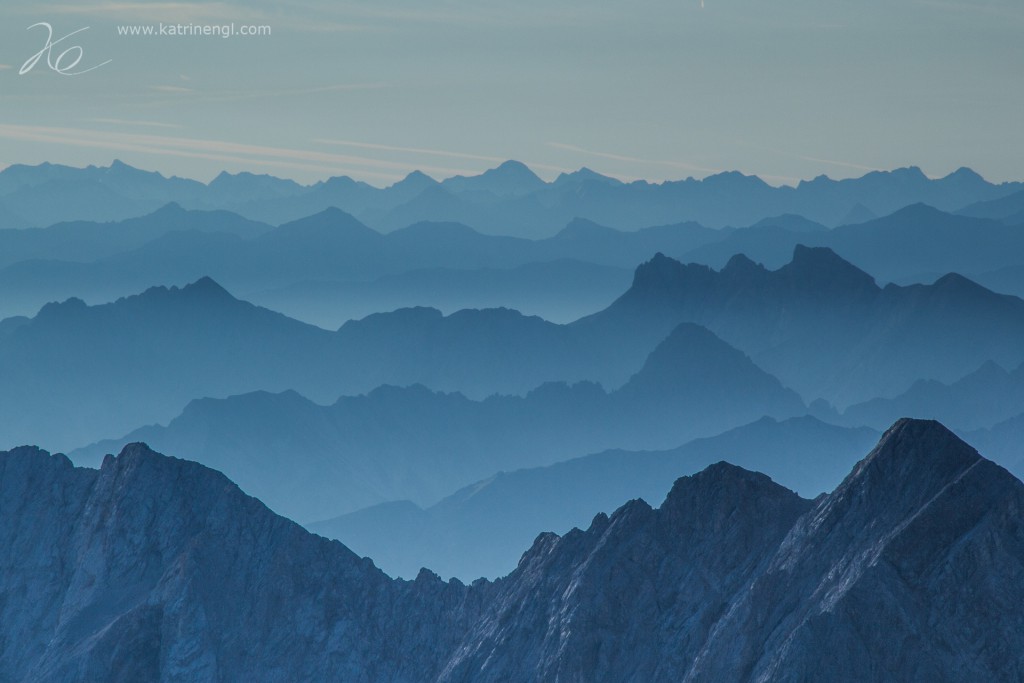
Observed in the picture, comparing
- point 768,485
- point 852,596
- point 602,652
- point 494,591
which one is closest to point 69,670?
point 494,591

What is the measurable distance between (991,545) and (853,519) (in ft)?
17.4

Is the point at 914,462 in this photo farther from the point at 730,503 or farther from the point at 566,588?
the point at 566,588

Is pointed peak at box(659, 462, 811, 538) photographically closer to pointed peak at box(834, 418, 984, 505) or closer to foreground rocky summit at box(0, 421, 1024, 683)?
foreground rocky summit at box(0, 421, 1024, 683)

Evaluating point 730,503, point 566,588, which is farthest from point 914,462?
point 566,588

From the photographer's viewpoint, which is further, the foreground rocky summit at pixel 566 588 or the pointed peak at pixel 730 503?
the pointed peak at pixel 730 503

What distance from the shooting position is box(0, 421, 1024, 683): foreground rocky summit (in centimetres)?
6103

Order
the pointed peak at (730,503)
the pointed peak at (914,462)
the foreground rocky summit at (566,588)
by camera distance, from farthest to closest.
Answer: the pointed peak at (730,503) → the pointed peak at (914,462) → the foreground rocky summit at (566,588)

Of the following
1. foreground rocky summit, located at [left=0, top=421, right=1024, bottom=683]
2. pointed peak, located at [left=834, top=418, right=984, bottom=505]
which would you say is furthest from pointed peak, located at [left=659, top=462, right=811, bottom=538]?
pointed peak, located at [left=834, top=418, right=984, bottom=505]

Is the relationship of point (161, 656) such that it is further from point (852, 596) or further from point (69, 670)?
point (852, 596)

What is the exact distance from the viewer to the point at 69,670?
81062 millimetres

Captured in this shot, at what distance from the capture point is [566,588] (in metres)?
73.9

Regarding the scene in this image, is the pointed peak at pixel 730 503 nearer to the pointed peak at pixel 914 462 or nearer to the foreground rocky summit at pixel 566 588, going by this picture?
the foreground rocky summit at pixel 566 588

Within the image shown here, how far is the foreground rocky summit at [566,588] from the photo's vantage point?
61.0 meters

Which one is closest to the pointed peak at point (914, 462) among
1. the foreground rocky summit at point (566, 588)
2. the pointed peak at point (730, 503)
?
the foreground rocky summit at point (566, 588)
